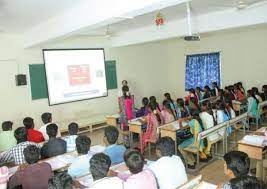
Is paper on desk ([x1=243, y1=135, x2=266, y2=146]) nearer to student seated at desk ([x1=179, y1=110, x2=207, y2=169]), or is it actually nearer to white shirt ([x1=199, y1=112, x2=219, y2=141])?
student seated at desk ([x1=179, y1=110, x2=207, y2=169])

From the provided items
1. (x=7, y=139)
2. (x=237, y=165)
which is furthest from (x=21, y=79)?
(x=237, y=165)

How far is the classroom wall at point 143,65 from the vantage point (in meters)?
6.55

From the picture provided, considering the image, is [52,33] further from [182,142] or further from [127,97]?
[182,142]

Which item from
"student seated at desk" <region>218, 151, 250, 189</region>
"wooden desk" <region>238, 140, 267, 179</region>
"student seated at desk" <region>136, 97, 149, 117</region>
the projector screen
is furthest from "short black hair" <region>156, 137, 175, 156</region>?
the projector screen

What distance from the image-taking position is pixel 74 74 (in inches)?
297

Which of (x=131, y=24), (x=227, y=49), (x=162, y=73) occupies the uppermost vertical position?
(x=131, y=24)

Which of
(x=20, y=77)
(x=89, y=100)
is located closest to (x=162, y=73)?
(x=89, y=100)

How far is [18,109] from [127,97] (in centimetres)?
271

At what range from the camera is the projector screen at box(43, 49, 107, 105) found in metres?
7.19

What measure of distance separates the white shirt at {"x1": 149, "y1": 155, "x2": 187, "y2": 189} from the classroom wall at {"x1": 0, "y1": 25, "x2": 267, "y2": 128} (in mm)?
5023

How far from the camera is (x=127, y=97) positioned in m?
6.94

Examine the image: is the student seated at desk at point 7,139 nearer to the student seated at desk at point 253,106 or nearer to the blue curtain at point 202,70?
the student seated at desk at point 253,106

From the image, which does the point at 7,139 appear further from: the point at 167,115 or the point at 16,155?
the point at 167,115

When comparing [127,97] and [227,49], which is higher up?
[227,49]
